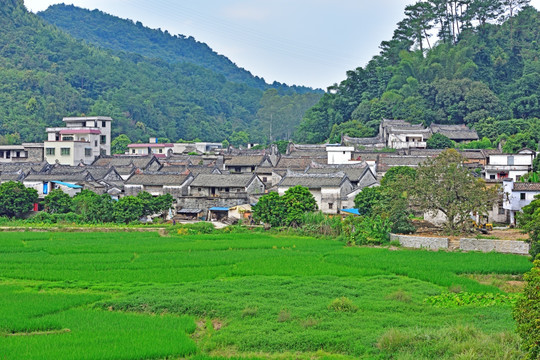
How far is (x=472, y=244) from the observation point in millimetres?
30156

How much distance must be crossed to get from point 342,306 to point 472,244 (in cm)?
1316

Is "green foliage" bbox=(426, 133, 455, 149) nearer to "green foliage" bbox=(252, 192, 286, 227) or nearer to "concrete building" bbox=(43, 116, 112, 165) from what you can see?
"green foliage" bbox=(252, 192, 286, 227)

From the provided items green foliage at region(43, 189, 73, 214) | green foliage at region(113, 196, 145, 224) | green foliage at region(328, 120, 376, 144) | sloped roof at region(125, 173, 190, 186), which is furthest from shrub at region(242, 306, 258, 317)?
green foliage at region(328, 120, 376, 144)

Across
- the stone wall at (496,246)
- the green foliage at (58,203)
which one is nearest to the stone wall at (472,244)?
the stone wall at (496,246)

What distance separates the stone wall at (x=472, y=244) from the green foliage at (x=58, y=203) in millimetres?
21369

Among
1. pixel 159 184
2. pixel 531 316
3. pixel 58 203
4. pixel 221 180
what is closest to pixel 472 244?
pixel 531 316

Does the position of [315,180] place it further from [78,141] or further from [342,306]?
[78,141]

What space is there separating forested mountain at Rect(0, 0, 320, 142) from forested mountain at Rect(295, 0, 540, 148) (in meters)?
23.3

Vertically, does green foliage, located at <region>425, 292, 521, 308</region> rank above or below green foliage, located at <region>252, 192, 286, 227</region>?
below

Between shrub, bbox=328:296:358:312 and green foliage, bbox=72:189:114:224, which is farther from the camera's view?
green foliage, bbox=72:189:114:224

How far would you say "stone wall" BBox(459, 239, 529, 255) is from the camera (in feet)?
95.4

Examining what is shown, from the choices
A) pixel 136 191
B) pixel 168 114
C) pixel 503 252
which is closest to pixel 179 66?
pixel 168 114

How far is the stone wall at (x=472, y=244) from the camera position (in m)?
29.1

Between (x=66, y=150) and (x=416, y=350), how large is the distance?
4848cm
